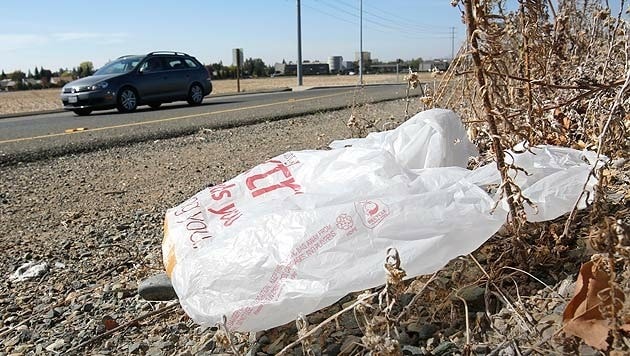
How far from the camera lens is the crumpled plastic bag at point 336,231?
1.40 meters

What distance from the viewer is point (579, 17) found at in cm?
329

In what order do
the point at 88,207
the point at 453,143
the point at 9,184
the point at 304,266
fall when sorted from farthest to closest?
1. the point at 9,184
2. the point at 88,207
3. the point at 453,143
4. the point at 304,266

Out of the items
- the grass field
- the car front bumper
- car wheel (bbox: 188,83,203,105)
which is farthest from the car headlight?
the grass field

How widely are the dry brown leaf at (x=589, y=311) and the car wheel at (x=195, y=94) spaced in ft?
40.4

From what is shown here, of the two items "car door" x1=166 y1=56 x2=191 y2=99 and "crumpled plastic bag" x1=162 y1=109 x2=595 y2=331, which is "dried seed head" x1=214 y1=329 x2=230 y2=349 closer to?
"crumpled plastic bag" x1=162 y1=109 x2=595 y2=331

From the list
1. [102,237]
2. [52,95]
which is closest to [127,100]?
[102,237]

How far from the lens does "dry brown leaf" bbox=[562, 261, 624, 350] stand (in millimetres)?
1193

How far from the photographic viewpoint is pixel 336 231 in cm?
145

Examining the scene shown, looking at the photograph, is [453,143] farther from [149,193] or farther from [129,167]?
[129,167]

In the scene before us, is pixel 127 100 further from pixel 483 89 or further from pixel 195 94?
pixel 483 89

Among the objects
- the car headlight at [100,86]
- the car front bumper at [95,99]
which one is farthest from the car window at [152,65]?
the car front bumper at [95,99]

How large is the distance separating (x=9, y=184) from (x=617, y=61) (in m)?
4.20

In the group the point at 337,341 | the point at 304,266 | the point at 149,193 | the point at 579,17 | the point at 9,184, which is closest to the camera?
the point at 304,266

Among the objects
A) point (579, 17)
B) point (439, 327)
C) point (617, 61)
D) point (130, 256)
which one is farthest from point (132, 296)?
point (579, 17)
